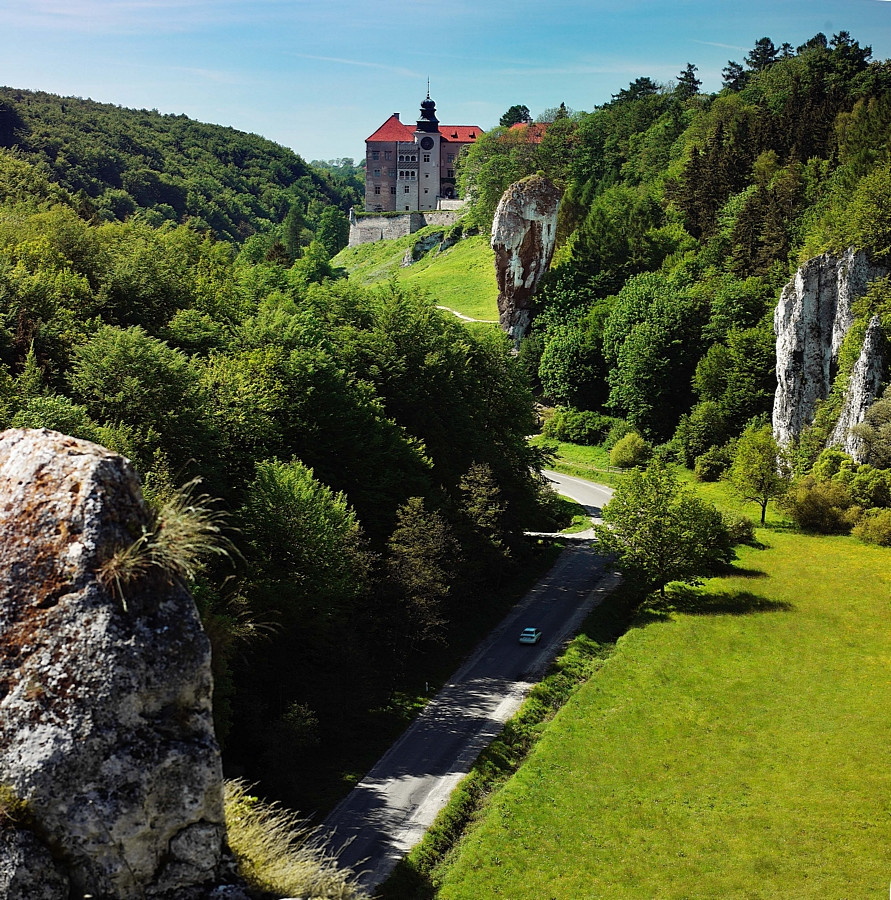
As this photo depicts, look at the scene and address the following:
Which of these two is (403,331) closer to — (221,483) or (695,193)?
(221,483)

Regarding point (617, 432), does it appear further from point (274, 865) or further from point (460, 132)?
point (460, 132)

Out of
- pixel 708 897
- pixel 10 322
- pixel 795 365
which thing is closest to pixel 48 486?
pixel 708 897

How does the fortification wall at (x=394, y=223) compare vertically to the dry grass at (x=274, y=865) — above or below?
above

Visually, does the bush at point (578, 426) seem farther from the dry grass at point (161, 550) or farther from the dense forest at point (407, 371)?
the dry grass at point (161, 550)

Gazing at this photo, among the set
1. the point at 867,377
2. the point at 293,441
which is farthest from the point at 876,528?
the point at 293,441

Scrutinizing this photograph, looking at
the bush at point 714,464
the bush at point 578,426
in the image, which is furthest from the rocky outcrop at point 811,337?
the bush at point 578,426

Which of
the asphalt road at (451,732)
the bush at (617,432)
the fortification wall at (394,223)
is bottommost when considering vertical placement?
the asphalt road at (451,732)

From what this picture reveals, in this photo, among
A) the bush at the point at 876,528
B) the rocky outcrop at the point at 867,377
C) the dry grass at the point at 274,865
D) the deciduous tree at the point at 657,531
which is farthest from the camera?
the rocky outcrop at the point at 867,377
